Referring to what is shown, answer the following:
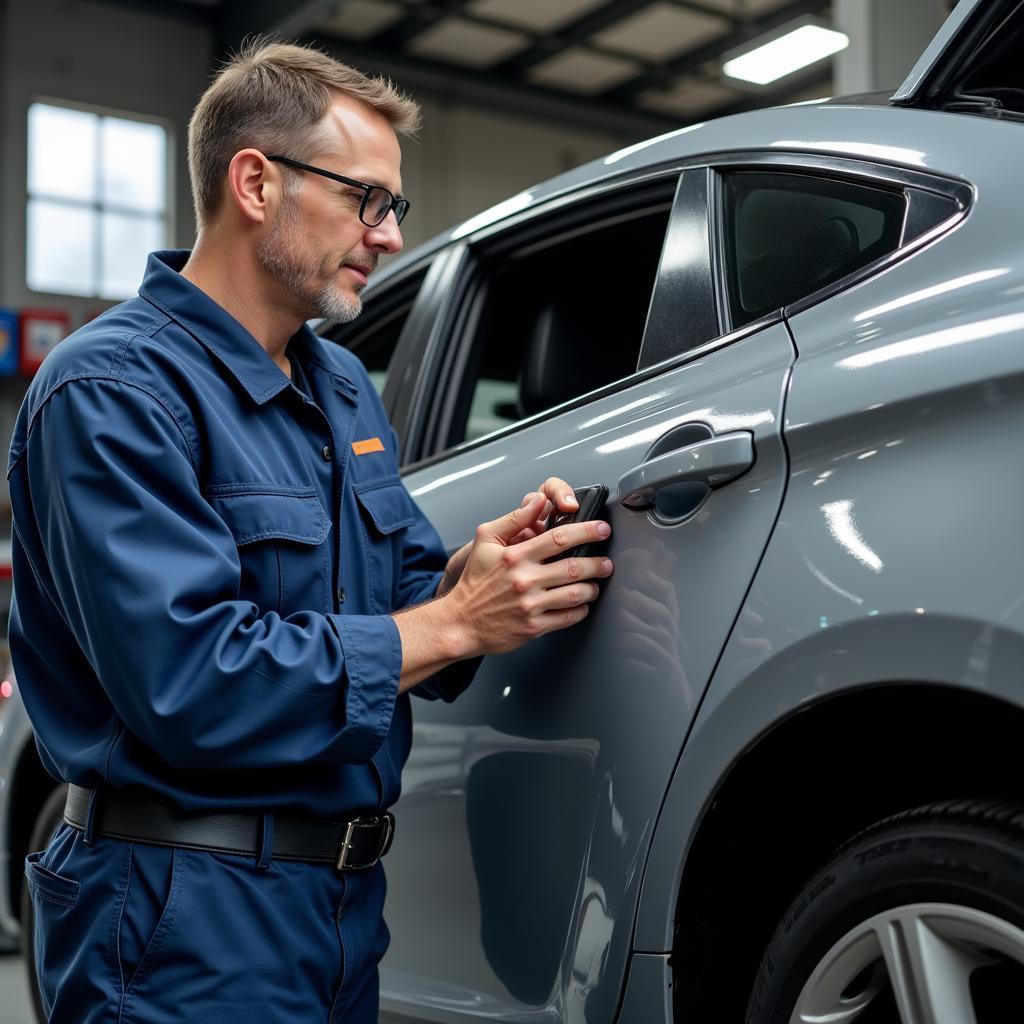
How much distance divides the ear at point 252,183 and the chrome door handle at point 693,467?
53 centimetres

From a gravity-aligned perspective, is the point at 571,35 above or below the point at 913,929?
above

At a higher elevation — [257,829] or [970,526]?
[970,526]

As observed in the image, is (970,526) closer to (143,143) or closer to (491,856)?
(491,856)

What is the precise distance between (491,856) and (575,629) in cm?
32

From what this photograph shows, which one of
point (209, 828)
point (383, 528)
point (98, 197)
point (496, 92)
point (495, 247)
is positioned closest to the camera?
point (209, 828)

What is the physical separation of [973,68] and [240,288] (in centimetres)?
87

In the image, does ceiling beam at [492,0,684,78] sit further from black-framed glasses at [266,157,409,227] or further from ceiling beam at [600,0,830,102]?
black-framed glasses at [266,157,409,227]

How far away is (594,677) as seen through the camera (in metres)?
1.41

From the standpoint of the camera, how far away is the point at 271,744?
4.30 feet

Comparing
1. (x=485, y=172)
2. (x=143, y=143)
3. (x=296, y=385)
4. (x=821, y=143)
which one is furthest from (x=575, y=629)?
(x=485, y=172)

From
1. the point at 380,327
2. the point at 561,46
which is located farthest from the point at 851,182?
the point at 561,46

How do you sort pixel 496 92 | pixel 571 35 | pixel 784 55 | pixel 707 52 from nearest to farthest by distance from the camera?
1. pixel 784 55
2. pixel 571 35
3. pixel 707 52
4. pixel 496 92

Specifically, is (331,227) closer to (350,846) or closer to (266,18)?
(350,846)

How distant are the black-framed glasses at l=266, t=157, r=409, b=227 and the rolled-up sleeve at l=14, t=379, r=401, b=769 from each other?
1.15 feet
